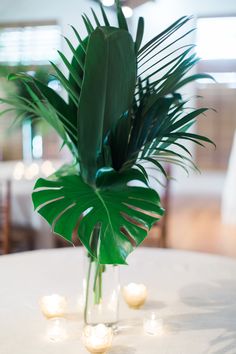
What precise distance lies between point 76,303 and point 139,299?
0.14m

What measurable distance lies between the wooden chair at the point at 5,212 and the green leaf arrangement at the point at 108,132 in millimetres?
1556

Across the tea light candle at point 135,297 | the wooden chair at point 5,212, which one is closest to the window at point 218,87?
the wooden chair at point 5,212

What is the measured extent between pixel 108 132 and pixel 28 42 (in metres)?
5.11

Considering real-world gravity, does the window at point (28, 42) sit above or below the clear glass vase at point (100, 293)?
above

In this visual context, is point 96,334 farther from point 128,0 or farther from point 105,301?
point 128,0

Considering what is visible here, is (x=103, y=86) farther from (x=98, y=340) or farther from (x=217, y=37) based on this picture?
(x=217, y=37)

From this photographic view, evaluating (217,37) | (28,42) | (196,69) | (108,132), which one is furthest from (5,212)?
(217,37)

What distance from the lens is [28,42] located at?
17.7 feet

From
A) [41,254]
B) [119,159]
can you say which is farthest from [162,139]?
[41,254]

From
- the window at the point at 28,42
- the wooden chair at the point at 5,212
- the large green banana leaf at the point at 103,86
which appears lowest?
the wooden chair at the point at 5,212

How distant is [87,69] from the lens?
0.61 meters

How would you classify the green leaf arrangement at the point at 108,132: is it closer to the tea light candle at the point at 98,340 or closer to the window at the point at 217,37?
the tea light candle at the point at 98,340

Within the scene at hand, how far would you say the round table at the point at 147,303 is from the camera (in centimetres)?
74

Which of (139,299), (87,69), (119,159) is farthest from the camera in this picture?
(139,299)
